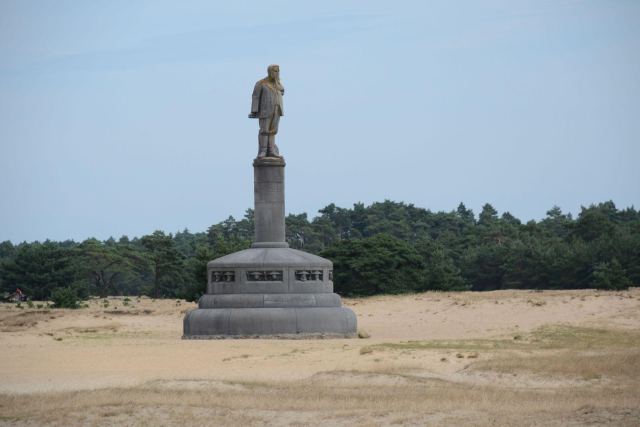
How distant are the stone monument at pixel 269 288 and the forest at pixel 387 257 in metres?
15.4

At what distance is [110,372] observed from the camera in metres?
16.1

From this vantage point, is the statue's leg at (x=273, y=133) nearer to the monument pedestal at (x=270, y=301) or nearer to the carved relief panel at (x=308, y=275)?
the monument pedestal at (x=270, y=301)

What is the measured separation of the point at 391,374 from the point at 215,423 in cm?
489

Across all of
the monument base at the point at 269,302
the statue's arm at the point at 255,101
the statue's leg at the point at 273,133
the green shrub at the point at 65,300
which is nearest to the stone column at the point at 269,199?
the statue's leg at the point at 273,133

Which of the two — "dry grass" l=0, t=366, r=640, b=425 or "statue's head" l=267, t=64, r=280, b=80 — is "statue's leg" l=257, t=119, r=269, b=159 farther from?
"dry grass" l=0, t=366, r=640, b=425

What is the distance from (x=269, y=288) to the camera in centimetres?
2258

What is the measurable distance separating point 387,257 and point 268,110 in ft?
79.6

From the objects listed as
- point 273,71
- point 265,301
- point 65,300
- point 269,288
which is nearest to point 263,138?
point 273,71

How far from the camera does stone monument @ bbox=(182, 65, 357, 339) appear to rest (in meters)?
22.0

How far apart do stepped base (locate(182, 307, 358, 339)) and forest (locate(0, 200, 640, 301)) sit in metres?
16.5

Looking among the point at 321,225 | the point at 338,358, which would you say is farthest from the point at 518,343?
the point at 321,225

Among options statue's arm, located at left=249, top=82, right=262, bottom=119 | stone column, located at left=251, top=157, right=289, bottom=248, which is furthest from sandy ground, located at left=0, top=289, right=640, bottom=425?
statue's arm, located at left=249, top=82, right=262, bottom=119

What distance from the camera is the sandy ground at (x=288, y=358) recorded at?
1203cm

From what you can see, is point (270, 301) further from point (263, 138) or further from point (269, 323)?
point (263, 138)
